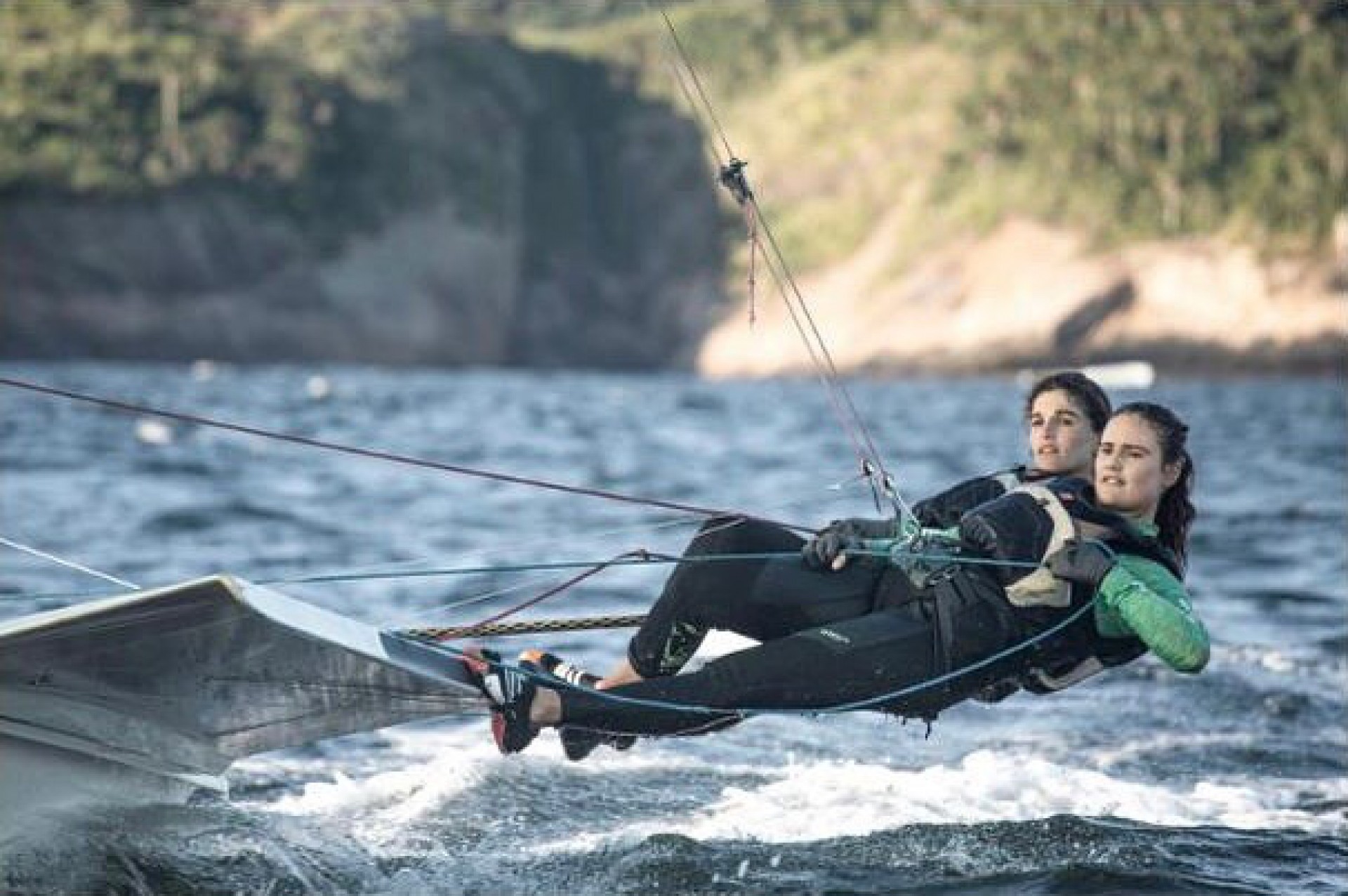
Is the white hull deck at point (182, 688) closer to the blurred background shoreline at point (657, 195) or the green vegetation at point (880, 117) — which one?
the blurred background shoreline at point (657, 195)

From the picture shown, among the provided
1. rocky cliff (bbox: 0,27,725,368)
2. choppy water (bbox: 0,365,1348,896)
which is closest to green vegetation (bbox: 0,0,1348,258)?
rocky cliff (bbox: 0,27,725,368)

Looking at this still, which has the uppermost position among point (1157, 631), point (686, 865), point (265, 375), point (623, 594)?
point (265, 375)

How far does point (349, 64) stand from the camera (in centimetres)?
10562

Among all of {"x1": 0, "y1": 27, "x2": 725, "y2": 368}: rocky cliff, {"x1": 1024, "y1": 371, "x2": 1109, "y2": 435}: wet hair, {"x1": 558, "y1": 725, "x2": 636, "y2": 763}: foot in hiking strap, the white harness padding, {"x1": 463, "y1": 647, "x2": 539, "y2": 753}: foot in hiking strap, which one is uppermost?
{"x1": 0, "y1": 27, "x2": 725, "y2": 368}: rocky cliff

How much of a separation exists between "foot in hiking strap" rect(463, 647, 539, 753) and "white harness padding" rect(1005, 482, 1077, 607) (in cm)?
163

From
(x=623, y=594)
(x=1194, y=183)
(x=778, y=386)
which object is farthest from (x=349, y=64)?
(x=623, y=594)

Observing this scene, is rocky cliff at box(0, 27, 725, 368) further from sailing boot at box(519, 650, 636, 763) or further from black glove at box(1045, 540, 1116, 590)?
black glove at box(1045, 540, 1116, 590)

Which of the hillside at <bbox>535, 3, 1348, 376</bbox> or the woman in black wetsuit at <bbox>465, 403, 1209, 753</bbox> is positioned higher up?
the hillside at <bbox>535, 3, 1348, 376</bbox>

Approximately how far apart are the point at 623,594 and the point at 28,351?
73.0m

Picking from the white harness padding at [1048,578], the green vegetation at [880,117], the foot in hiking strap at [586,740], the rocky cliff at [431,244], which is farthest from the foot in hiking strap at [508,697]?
the rocky cliff at [431,244]

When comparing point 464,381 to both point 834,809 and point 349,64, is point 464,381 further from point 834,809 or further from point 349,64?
point 834,809

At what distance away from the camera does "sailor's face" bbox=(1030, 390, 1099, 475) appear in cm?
697

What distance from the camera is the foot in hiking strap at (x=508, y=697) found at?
6.33 m

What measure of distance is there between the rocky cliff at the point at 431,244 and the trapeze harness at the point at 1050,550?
79899 mm
